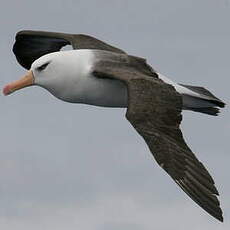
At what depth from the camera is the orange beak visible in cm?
1341

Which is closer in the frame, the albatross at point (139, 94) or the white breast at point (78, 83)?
the albatross at point (139, 94)

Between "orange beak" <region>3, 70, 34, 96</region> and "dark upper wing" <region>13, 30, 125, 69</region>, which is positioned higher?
"dark upper wing" <region>13, 30, 125, 69</region>

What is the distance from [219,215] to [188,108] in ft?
13.6

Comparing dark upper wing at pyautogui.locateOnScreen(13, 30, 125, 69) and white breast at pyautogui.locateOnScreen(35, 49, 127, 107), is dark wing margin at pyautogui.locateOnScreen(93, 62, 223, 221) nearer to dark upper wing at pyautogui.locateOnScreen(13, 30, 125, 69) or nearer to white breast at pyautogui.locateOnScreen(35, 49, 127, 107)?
white breast at pyautogui.locateOnScreen(35, 49, 127, 107)

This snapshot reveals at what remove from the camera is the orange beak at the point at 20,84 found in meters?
13.4

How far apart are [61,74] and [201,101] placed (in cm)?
242

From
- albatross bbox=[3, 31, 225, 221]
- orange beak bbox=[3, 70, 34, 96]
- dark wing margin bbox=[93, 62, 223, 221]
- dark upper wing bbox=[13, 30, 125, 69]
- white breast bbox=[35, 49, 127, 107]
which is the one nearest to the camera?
dark wing margin bbox=[93, 62, 223, 221]

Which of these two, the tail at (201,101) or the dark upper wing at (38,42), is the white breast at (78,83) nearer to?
the tail at (201,101)

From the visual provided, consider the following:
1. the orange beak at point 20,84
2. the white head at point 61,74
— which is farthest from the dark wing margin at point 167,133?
the orange beak at point 20,84

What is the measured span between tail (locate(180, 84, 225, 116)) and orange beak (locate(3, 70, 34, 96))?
250 centimetres

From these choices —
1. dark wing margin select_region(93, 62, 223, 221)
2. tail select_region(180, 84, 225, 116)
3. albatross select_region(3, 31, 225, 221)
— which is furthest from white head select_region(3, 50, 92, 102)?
tail select_region(180, 84, 225, 116)

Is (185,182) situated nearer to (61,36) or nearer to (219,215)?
(219,215)

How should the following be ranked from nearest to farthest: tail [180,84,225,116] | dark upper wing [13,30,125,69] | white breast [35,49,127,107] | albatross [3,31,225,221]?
albatross [3,31,225,221], white breast [35,49,127,107], tail [180,84,225,116], dark upper wing [13,30,125,69]

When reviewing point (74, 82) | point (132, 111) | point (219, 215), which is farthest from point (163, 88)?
point (219, 215)
